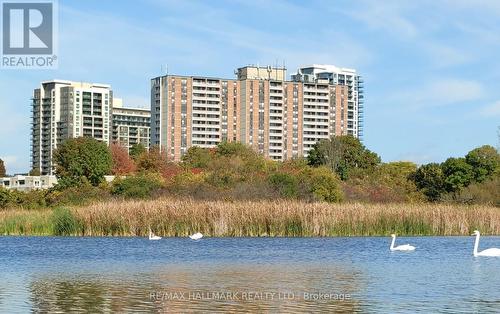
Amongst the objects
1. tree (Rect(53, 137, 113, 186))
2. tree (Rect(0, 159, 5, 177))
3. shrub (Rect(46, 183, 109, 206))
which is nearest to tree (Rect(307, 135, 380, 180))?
tree (Rect(53, 137, 113, 186))

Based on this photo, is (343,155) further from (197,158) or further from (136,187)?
(136,187)

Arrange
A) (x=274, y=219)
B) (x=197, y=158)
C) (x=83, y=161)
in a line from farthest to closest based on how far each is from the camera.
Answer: (x=197, y=158) < (x=83, y=161) < (x=274, y=219)

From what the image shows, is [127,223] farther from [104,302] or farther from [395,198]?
[395,198]

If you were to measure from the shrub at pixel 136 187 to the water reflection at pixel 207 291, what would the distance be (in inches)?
1591

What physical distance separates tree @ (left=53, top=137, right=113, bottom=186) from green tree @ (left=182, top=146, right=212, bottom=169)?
1353 cm

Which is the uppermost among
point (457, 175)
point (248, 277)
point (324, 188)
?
point (457, 175)

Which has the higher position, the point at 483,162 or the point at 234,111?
the point at 234,111

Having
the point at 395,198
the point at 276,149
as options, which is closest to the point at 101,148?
the point at 395,198

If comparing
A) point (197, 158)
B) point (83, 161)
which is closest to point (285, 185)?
point (83, 161)

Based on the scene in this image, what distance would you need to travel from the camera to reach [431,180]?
85.2 m

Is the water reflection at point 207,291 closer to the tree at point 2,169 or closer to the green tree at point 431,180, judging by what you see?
the green tree at point 431,180

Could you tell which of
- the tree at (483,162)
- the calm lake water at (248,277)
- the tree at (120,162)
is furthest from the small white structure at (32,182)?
the calm lake water at (248,277)

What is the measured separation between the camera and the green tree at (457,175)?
80.4m

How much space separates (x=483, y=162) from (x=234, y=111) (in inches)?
4417
